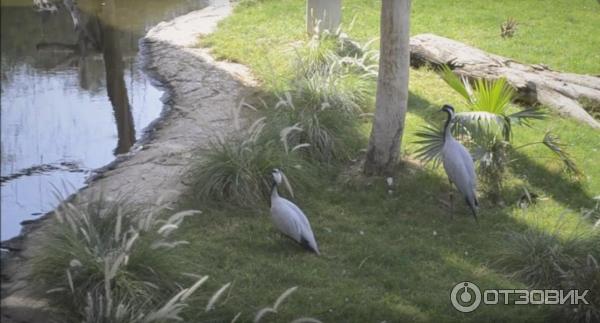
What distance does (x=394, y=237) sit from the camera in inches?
279

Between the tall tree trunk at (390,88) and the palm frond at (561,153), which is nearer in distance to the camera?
the tall tree trunk at (390,88)

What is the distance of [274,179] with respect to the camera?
278 inches

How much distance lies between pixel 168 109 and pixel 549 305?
560 cm

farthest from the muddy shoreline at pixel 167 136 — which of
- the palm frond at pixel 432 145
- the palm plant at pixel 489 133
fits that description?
the palm plant at pixel 489 133

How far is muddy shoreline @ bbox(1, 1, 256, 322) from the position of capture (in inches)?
239

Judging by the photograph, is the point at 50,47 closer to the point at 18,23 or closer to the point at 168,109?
the point at 18,23

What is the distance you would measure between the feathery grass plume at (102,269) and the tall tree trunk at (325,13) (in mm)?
6214

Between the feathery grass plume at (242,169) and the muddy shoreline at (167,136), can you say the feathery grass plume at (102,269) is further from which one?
the feathery grass plume at (242,169)

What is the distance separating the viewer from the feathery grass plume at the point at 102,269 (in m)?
5.20

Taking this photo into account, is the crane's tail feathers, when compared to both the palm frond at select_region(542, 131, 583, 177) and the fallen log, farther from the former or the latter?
the fallen log

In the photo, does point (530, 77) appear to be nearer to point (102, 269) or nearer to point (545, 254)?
point (545, 254)

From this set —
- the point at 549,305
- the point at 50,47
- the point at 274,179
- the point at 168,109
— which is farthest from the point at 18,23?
the point at 549,305

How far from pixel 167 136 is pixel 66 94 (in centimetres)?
249

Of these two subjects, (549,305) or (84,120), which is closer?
(549,305)
